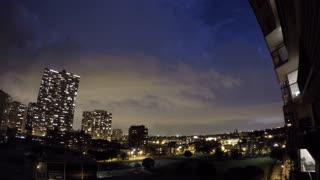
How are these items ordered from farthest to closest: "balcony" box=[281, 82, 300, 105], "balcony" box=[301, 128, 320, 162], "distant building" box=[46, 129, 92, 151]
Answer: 1. "distant building" box=[46, 129, 92, 151]
2. "balcony" box=[281, 82, 300, 105]
3. "balcony" box=[301, 128, 320, 162]

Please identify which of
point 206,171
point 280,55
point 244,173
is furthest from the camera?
point 206,171

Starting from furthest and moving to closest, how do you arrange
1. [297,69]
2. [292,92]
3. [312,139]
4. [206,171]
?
[206,171] → [292,92] → [297,69] → [312,139]

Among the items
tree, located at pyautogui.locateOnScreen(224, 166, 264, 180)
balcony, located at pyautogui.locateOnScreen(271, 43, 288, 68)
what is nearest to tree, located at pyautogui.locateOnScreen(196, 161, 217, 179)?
tree, located at pyautogui.locateOnScreen(224, 166, 264, 180)

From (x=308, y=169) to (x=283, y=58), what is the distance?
1015cm

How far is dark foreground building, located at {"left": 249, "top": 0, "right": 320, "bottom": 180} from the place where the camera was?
12.6m

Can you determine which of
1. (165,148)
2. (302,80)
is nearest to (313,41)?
(302,80)

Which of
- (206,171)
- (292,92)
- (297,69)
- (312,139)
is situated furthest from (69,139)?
(312,139)

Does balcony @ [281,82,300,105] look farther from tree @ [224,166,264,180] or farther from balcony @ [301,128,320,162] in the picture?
tree @ [224,166,264,180]

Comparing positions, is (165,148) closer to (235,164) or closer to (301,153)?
(235,164)

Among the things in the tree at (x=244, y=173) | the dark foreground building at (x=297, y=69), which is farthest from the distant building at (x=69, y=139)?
the dark foreground building at (x=297, y=69)

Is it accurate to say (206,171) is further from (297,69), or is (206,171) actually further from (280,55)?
(297,69)

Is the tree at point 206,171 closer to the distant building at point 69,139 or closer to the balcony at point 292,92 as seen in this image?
the balcony at point 292,92

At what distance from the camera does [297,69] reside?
28062 mm

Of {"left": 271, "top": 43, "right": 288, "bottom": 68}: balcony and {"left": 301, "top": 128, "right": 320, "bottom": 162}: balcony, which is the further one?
{"left": 271, "top": 43, "right": 288, "bottom": 68}: balcony
